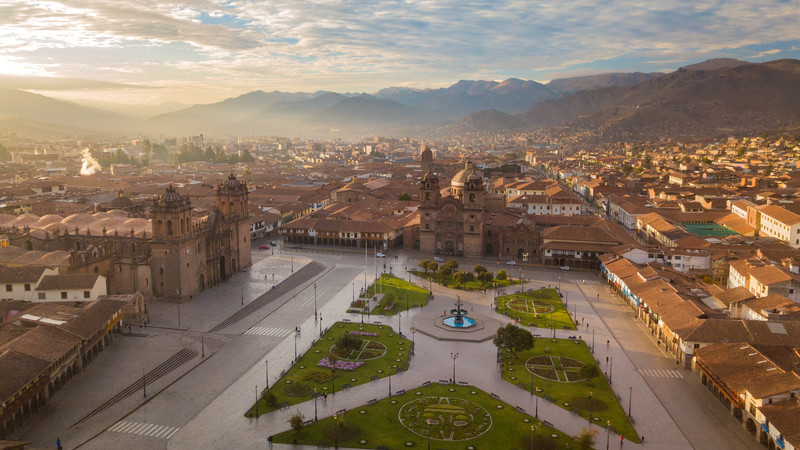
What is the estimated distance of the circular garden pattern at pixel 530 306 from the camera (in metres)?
53.6

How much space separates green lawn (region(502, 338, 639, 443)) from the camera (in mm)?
33859

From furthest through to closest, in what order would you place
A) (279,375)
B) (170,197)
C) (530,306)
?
(530,306) < (170,197) < (279,375)

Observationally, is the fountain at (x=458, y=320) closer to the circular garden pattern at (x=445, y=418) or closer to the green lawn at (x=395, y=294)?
the green lawn at (x=395, y=294)

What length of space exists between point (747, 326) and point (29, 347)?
48808mm

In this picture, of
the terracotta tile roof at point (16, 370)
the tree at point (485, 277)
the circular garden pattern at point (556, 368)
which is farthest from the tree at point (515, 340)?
the terracotta tile roof at point (16, 370)

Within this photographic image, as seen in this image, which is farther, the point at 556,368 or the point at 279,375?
the point at 556,368

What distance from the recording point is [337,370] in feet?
131

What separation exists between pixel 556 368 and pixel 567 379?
183cm

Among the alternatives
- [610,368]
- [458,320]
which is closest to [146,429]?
[458,320]

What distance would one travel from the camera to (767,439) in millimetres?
30859

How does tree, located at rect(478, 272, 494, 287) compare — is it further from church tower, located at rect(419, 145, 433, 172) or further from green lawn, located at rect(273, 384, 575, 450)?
church tower, located at rect(419, 145, 433, 172)

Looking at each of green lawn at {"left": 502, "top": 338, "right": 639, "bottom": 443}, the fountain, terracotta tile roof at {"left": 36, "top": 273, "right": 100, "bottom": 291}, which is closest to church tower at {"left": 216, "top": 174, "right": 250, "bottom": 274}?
terracotta tile roof at {"left": 36, "top": 273, "right": 100, "bottom": 291}

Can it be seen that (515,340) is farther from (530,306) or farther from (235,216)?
(235,216)

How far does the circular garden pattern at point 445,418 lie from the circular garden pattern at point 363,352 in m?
7.60
